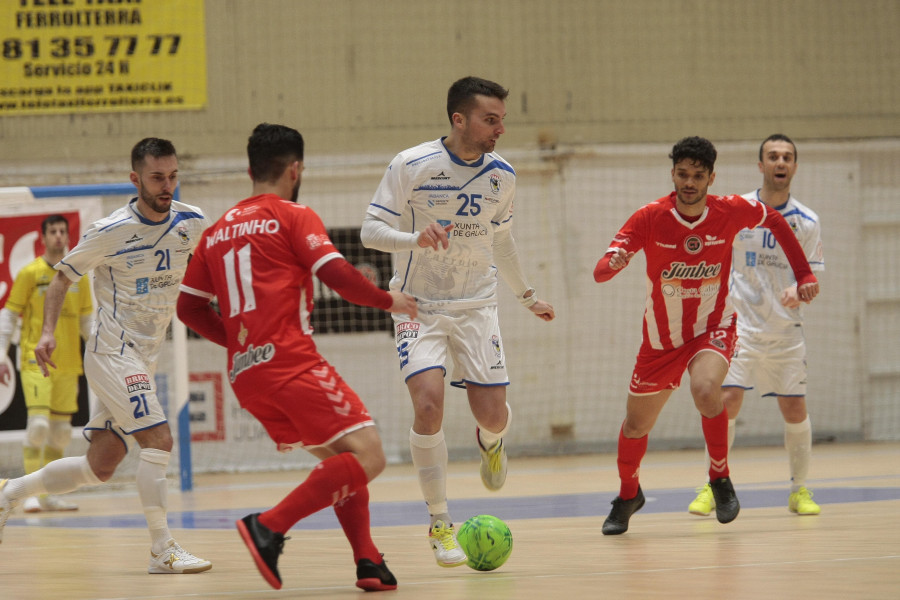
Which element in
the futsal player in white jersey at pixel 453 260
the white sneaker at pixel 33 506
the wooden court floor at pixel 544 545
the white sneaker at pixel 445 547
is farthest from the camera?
the white sneaker at pixel 33 506

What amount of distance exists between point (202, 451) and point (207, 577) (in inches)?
296

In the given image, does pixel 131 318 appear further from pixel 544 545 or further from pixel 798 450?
pixel 798 450

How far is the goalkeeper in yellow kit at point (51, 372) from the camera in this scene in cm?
911

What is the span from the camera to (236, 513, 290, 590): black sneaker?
380 cm

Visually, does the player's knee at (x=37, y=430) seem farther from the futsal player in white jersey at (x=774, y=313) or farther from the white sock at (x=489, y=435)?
the futsal player in white jersey at (x=774, y=313)

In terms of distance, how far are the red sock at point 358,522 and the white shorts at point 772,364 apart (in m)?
3.79

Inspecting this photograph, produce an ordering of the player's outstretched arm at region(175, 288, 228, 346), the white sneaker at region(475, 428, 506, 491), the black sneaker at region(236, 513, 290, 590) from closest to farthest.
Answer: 1. the black sneaker at region(236, 513, 290, 590)
2. the player's outstretched arm at region(175, 288, 228, 346)
3. the white sneaker at region(475, 428, 506, 491)

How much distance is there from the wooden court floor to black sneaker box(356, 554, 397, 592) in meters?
0.06

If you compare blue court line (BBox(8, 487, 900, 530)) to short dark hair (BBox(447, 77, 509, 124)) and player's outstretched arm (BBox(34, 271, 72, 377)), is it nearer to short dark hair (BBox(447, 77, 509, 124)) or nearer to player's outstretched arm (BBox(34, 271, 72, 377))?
player's outstretched arm (BBox(34, 271, 72, 377))

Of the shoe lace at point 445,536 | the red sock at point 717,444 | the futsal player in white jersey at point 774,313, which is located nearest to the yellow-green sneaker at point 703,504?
the futsal player in white jersey at point 774,313

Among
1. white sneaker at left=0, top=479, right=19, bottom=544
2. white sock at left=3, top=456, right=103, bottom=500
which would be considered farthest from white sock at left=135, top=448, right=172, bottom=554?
white sneaker at left=0, top=479, right=19, bottom=544

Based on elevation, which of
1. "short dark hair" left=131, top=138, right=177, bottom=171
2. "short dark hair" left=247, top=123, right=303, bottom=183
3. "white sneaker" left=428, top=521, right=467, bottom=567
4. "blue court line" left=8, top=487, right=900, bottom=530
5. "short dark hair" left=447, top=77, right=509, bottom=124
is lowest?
"blue court line" left=8, top=487, right=900, bottom=530

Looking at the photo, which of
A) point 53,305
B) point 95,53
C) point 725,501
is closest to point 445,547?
point 725,501

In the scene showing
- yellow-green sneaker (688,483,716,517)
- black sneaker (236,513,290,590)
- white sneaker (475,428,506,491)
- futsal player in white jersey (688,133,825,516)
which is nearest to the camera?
black sneaker (236,513,290,590)
